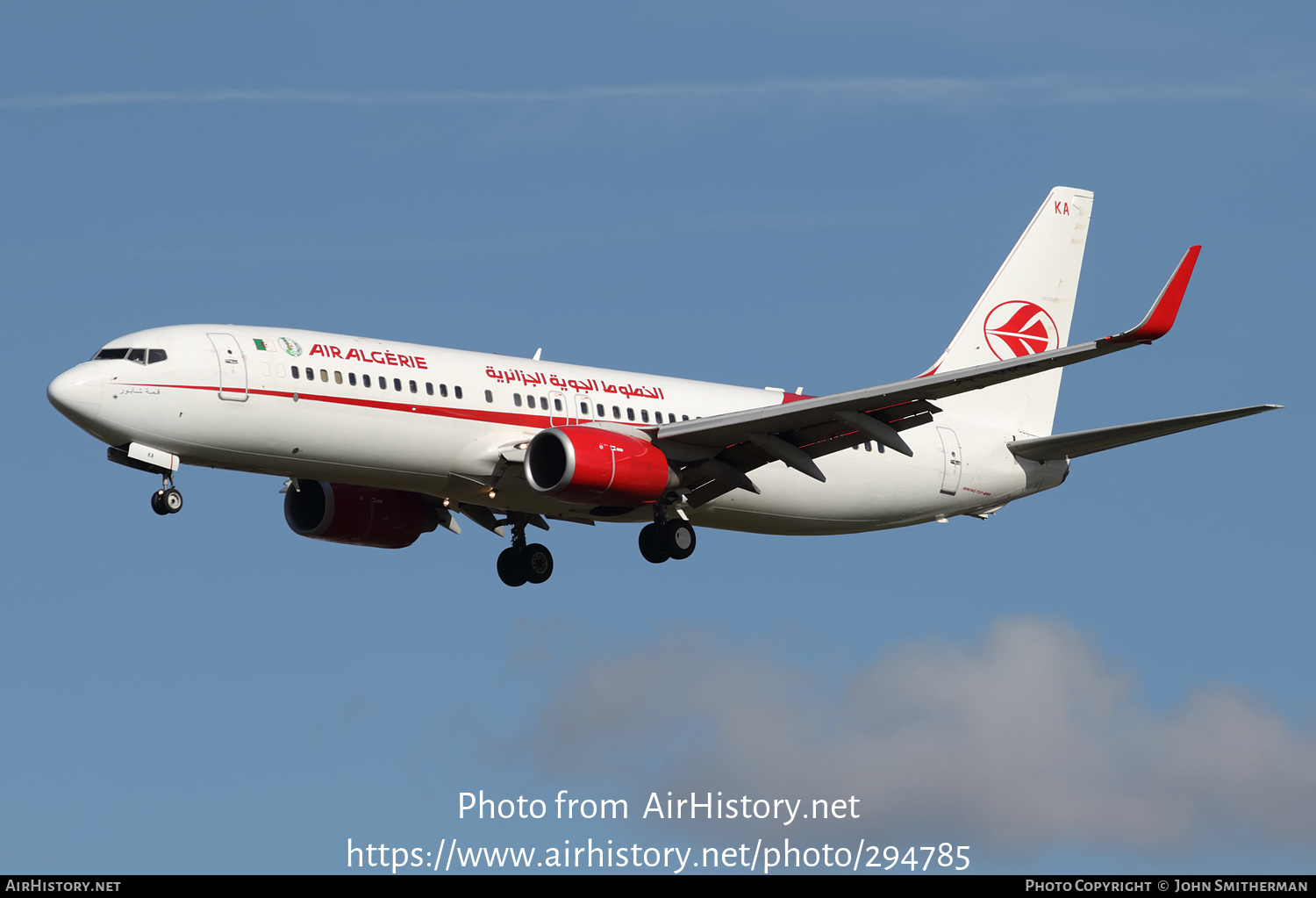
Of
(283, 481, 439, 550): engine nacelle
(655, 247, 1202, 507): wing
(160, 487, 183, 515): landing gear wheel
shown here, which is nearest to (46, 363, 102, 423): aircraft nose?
(160, 487, 183, 515): landing gear wheel

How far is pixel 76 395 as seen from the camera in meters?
40.2

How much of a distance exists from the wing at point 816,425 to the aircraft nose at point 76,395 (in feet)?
42.9

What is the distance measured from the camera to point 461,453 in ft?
143

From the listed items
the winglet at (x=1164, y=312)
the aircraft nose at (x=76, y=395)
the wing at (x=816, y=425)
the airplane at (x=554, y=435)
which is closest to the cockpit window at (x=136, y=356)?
the airplane at (x=554, y=435)

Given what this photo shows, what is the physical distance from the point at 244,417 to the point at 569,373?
347 inches

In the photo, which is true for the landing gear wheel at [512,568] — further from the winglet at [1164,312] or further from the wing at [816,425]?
the winglet at [1164,312]

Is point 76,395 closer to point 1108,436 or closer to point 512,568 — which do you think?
point 512,568

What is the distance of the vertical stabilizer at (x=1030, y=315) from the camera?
55.0 m

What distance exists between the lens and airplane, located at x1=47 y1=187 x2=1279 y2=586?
40.9 metres

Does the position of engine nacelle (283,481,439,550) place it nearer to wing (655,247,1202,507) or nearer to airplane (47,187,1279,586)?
airplane (47,187,1279,586)

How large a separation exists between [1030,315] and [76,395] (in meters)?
28.9

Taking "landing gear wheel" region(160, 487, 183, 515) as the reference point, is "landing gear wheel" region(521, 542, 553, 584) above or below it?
above

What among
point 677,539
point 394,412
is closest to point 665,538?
point 677,539

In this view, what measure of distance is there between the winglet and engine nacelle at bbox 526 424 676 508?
1132 centimetres
